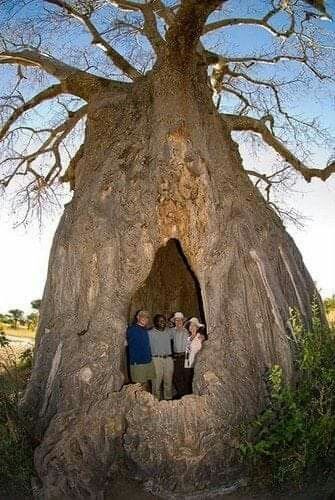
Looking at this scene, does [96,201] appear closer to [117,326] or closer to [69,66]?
[117,326]

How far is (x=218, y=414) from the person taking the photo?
6.74 m

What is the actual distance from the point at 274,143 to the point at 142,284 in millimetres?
4430

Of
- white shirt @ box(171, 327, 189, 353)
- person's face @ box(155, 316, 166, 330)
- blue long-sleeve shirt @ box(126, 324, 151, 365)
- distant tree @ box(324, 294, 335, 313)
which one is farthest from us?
distant tree @ box(324, 294, 335, 313)

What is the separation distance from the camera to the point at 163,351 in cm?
891

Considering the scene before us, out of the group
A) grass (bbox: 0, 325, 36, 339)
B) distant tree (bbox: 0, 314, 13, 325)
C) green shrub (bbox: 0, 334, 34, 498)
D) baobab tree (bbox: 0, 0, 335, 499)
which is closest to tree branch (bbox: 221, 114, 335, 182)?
baobab tree (bbox: 0, 0, 335, 499)

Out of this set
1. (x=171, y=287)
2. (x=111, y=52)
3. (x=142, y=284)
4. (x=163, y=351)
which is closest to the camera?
(x=142, y=284)

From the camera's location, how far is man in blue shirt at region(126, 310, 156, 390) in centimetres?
811

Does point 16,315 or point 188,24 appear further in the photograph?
point 16,315

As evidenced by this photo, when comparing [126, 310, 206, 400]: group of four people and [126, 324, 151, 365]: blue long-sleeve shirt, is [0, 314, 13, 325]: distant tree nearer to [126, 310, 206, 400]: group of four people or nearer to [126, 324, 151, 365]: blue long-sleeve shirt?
[126, 310, 206, 400]: group of four people

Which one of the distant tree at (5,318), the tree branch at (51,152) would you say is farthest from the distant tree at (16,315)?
the tree branch at (51,152)

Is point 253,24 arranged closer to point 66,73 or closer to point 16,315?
point 66,73

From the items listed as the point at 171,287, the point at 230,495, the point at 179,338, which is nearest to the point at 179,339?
the point at 179,338

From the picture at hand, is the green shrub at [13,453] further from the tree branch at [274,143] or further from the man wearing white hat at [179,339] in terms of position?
the tree branch at [274,143]

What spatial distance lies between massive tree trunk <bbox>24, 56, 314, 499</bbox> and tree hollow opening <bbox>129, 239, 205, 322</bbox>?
283 cm
